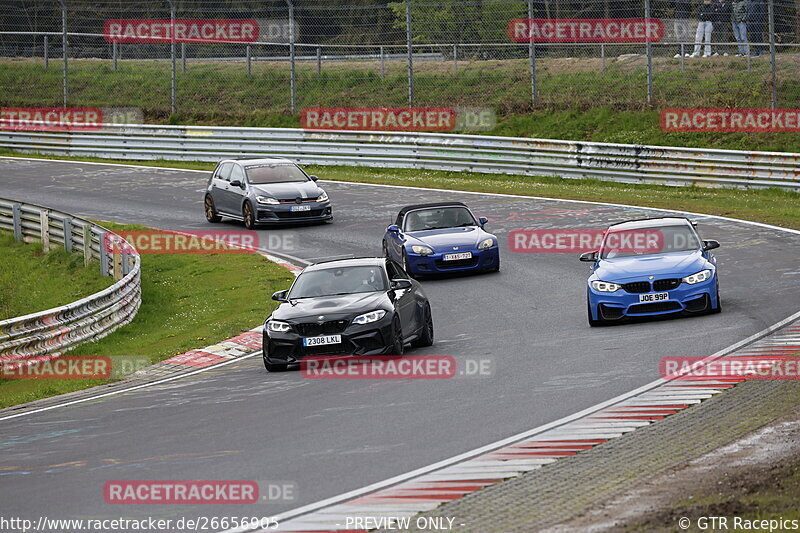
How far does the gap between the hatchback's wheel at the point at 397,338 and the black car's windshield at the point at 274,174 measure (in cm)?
1325

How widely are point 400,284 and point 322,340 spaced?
1.49 meters

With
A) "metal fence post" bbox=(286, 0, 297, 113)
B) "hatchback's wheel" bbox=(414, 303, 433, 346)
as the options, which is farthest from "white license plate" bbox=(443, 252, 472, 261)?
"metal fence post" bbox=(286, 0, 297, 113)

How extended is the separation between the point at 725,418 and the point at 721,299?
716cm

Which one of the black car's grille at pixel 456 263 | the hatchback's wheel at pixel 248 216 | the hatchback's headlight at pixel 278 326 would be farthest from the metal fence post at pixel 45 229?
the hatchback's headlight at pixel 278 326

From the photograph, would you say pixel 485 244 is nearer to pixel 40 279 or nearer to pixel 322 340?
pixel 322 340

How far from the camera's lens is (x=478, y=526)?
8.25 m

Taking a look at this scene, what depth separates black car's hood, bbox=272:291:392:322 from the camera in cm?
1520

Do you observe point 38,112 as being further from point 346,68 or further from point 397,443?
point 397,443

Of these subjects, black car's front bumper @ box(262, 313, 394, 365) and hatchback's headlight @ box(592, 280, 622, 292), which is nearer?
black car's front bumper @ box(262, 313, 394, 365)

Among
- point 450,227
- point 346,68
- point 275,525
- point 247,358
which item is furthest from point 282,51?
point 275,525

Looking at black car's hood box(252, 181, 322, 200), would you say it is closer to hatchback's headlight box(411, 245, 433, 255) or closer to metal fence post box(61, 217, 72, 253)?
metal fence post box(61, 217, 72, 253)

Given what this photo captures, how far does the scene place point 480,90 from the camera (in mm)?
37000

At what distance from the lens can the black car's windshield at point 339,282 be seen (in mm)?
16172

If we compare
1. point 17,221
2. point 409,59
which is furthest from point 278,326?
point 409,59
